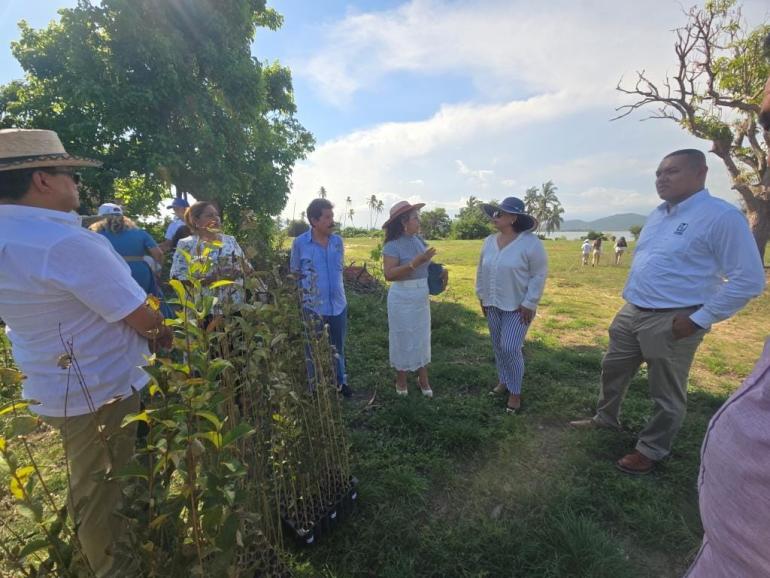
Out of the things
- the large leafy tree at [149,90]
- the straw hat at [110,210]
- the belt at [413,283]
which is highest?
the large leafy tree at [149,90]

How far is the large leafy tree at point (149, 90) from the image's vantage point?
965 centimetres

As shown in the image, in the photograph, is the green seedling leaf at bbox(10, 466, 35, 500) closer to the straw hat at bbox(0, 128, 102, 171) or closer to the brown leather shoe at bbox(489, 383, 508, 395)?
the straw hat at bbox(0, 128, 102, 171)

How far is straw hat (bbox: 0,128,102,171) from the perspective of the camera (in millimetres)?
1550

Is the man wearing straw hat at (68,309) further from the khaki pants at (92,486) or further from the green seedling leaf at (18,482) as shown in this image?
the green seedling leaf at (18,482)

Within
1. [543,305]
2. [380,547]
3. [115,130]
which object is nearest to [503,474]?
[380,547]

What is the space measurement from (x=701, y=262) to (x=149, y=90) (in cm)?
1168

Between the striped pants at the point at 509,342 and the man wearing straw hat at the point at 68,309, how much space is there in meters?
3.05

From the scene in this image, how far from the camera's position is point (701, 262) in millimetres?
2676

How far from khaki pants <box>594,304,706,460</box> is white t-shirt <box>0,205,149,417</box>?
10.6 ft

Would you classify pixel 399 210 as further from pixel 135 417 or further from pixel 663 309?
pixel 135 417

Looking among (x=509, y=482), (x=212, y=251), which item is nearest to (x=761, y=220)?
(x=509, y=482)

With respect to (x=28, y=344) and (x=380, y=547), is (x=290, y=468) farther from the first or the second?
(x=28, y=344)

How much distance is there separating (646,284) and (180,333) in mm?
3087

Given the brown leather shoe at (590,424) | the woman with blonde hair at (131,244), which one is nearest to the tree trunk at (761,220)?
the brown leather shoe at (590,424)
